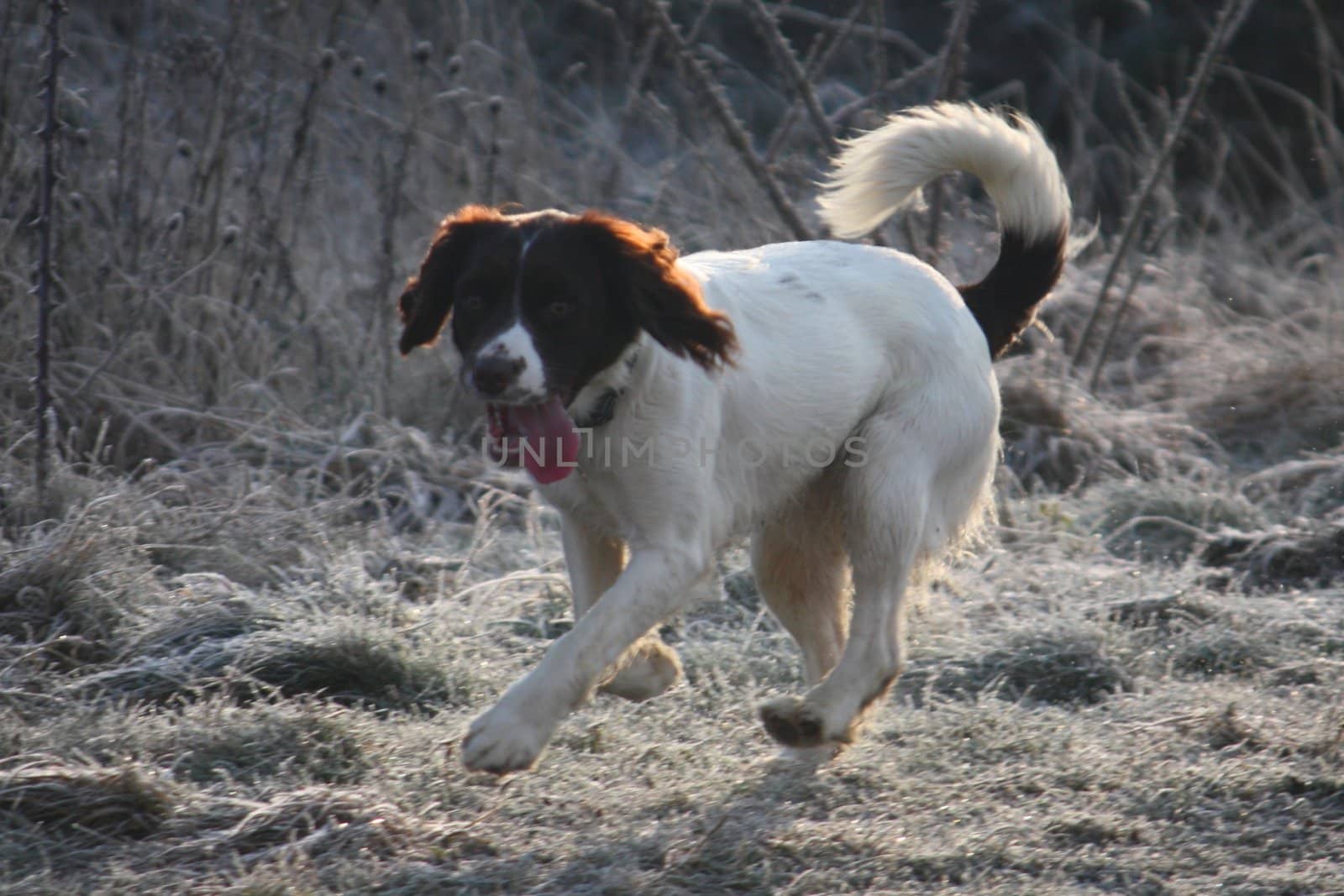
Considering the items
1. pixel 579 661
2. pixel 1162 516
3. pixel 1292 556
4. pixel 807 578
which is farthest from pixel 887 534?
pixel 1162 516

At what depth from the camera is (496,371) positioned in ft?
8.72

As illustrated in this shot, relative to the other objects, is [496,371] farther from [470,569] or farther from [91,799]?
[470,569]

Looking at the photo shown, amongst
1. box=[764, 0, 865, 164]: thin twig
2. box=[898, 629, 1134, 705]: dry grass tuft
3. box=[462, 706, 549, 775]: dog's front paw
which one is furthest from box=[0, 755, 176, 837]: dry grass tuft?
box=[764, 0, 865, 164]: thin twig

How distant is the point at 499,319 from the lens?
2.79 m

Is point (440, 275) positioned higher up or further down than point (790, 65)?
further down

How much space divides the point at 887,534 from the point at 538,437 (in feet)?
2.82

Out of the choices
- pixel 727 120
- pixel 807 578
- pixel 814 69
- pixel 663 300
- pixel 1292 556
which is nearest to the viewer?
pixel 663 300

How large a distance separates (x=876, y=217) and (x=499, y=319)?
126 cm

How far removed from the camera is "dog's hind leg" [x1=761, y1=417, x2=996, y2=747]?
3.15m

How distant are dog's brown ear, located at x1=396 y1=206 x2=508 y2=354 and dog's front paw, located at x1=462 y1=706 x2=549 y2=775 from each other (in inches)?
31.0

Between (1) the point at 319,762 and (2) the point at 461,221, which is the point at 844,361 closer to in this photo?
(2) the point at 461,221

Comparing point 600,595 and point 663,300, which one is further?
point 600,595

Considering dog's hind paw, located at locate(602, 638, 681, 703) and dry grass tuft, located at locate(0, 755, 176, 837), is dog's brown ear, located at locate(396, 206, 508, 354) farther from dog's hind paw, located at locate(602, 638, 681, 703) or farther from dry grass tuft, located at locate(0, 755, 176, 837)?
dry grass tuft, located at locate(0, 755, 176, 837)

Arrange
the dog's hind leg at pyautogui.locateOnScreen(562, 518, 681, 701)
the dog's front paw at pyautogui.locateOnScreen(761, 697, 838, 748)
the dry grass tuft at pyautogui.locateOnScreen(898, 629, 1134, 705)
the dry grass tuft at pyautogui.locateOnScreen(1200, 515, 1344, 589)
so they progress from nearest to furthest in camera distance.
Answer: the dog's front paw at pyautogui.locateOnScreen(761, 697, 838, 748), the dog's hind leg at pyautogui.locateOnScreen(562, 518, 681, 701), the dry grass tuft at pyautogui.locateOnScreen(898, 629, 1134, 705), the dry grass tuft at pyautogui.locateOnScreen(1200, 515, 1344, 589)
